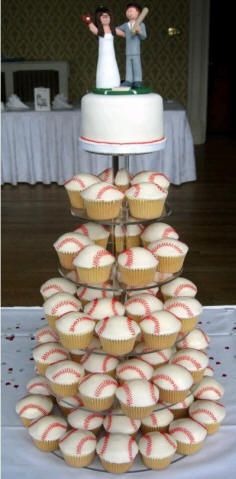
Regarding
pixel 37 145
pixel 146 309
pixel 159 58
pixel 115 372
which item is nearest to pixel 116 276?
pixel 146 309

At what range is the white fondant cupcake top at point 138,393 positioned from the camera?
1291mm

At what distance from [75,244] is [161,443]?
534mm

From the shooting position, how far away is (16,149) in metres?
4.82

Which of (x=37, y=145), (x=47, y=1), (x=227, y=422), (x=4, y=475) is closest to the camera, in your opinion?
(x=4, y=475)

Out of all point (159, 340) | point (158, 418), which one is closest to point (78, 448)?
point (158, 418)

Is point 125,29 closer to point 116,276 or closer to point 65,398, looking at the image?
point 116,276

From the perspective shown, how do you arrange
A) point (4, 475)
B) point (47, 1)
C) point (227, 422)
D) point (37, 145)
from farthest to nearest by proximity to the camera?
point (47, 1), point (37, 145), point (227, 422), point (4, 475)

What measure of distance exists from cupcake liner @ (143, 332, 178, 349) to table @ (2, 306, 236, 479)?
11.9 inches

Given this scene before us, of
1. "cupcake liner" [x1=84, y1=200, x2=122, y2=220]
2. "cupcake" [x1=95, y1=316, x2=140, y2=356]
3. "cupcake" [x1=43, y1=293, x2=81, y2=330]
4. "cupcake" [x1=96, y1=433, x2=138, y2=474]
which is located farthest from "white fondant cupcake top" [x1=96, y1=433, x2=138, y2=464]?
"cupcake liner" [x1=84, y1=200, x2=122, y2=220]

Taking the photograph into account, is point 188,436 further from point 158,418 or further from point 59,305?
point 59,305

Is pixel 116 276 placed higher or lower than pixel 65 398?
higher

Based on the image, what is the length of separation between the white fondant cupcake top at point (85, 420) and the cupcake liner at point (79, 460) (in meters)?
0.07

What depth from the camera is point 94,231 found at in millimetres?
1467

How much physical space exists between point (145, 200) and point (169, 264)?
195mm
